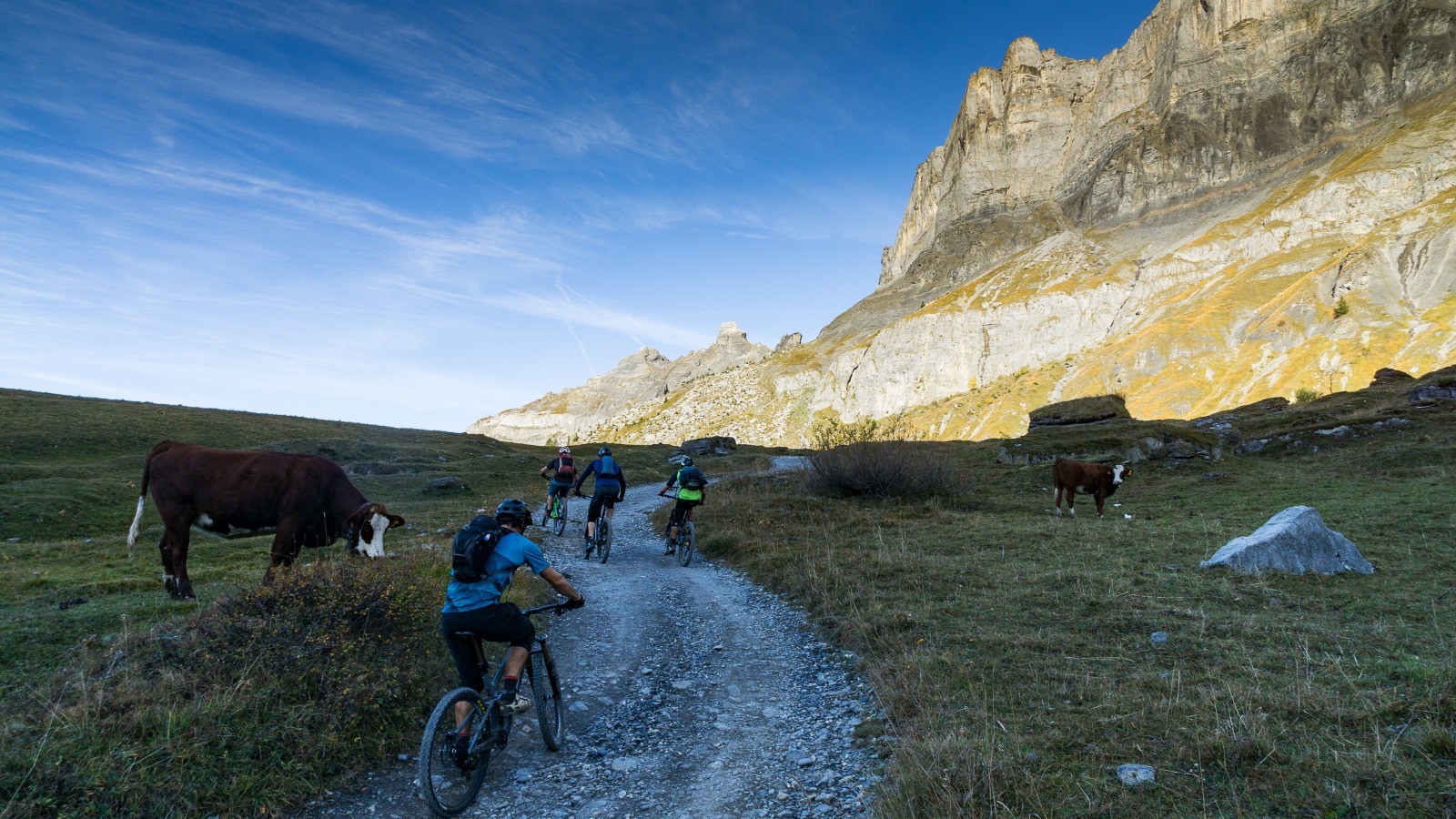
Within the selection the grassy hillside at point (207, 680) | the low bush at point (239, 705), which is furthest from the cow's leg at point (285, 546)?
the low bush at point (239, 705)

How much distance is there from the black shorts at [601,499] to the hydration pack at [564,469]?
3160 mm

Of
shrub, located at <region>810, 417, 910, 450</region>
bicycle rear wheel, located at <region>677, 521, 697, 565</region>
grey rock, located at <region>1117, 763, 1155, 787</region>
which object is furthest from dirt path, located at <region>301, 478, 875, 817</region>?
shrub, located at <region>810, 417, 910, 450</region>

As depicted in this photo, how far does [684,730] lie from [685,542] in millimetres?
10086

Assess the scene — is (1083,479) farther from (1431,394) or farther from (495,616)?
(1431,394)

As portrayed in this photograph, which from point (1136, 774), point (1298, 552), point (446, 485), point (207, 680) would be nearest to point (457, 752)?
point (207, 680)

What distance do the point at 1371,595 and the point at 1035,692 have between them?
7785 millimetres

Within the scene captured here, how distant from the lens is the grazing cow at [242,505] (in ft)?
37.6

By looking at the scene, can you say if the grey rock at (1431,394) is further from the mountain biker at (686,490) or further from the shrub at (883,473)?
the mountain biker at (686,490)

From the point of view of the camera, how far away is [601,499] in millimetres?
18078

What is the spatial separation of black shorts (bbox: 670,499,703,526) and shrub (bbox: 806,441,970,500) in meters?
9.17

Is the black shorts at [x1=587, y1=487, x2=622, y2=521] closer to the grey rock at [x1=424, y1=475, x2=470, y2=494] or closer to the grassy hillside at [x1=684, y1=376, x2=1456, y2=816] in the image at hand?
the grassy hillside at [x1=684, y1=376, x2=1456, y2=816]

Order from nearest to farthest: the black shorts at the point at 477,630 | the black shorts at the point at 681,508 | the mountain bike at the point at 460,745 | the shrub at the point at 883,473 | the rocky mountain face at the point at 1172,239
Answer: the mountain bike at the point at 460,745 < the black shorts at the point at 477,630 < the black shorts at the point at 681,508 < the shrub at the point at 883,473 < the rocky mountain face at the point at 1172,239

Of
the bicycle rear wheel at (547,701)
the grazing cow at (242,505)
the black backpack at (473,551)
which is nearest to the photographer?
the black backpack at (473,551)

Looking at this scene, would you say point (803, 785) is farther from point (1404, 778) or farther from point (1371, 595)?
point (1371, 595)
